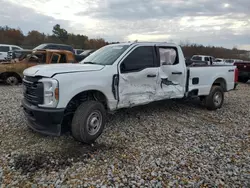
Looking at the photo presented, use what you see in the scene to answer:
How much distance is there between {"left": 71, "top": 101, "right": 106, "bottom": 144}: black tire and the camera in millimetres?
3752

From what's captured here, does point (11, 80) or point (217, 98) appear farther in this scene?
point (11, 80)

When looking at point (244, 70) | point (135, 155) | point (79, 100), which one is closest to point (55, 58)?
point (79, 100)

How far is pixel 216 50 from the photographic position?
4975 cm

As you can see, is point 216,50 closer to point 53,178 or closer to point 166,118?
point 166,118

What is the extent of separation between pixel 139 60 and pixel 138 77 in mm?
408

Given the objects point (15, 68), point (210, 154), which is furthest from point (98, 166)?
point (15, 68)

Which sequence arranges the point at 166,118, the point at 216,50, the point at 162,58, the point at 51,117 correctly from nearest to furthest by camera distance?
the point at 51,117
the point at 162,58
the point at 166,118
the point at 216,50

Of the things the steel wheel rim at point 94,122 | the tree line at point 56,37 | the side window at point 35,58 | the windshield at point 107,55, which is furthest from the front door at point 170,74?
the tree line at point 56,37

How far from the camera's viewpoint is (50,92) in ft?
11.5

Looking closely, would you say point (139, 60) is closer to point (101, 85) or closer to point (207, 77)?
point (101, 85)

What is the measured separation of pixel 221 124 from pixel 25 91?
456 cm

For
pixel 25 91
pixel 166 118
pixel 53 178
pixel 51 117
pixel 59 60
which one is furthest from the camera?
pixel 59 60

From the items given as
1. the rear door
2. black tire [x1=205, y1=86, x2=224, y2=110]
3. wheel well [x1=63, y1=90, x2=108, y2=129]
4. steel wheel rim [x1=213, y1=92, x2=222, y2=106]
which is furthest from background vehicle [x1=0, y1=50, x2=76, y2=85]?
the rear door

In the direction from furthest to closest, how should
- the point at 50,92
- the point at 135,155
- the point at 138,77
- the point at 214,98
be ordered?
1. the point at 214,98
2. the point at 138,77
3. the point at 135,155
4. the point at 50,92
